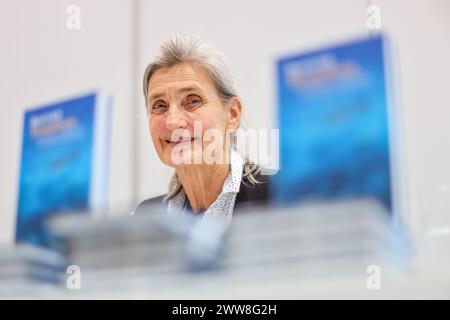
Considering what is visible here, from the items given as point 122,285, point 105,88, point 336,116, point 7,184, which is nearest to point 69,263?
point 122,285

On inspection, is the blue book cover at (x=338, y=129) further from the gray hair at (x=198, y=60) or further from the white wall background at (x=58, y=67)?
the white wall background at (x=58, y=67)

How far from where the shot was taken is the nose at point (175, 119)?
1.74 metres

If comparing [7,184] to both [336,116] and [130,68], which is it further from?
[336,116]

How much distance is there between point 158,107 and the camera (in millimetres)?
1785

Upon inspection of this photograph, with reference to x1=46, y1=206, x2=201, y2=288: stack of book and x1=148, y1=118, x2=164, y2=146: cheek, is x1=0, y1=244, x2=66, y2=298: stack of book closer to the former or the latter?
x1=46, y1=206, x2=201, y2=288: stack of book

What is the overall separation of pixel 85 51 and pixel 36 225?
475 mm

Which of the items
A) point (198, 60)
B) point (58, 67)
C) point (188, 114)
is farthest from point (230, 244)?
point (58, 67)

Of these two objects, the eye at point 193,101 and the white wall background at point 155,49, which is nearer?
the white wall background at point 155,49

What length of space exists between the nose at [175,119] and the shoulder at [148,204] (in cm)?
17

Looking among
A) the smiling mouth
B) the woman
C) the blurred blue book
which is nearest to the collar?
the woman

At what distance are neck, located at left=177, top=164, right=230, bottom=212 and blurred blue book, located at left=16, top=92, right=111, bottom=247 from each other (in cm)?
24

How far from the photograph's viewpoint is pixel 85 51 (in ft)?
6.40

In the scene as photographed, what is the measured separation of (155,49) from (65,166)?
38 centimetres

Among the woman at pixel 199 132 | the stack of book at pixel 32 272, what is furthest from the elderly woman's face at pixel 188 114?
the stack of book at pixel 32 272
